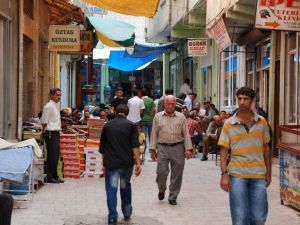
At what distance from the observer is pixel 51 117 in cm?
1255

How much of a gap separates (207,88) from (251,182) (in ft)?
61.4

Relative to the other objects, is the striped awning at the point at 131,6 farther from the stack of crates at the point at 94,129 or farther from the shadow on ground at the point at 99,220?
the shadow on ground at the point at 99,220

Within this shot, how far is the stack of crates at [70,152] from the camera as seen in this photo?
13328mm

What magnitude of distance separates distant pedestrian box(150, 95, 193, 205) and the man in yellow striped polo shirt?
3619 millimetres

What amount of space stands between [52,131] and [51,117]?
277 mm

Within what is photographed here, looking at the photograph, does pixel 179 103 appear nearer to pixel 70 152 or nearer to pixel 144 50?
pixel 70 152

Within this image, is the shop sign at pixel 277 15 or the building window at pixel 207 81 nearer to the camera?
the shop sign at pixel 277 15

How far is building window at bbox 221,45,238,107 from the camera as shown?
20.3 m

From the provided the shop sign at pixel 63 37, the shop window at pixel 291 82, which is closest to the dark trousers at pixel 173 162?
the shop window at pixel 291 82

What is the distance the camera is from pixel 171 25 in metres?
26.9

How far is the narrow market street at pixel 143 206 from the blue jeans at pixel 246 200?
7.62ft

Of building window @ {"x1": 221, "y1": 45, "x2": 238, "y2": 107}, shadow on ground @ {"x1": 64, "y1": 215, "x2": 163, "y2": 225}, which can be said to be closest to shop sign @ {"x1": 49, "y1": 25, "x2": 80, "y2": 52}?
building window @ {"x1": 221, "y1": 45, "x2": 238, "y2": 107}

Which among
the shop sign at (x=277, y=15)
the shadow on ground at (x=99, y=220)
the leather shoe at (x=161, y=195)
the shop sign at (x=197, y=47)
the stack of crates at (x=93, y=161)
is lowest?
the shadow on ground at (x=99, y=220)

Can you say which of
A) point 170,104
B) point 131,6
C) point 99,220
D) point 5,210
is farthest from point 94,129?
point 5,210
